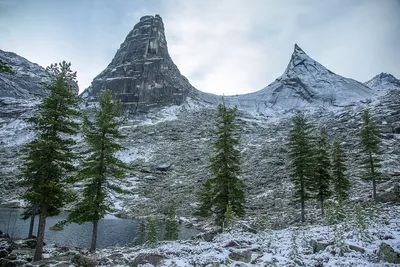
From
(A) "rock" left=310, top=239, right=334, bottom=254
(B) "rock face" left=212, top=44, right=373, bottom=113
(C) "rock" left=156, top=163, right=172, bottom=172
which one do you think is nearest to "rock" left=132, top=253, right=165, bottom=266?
→ (A) "rock" left=310, top=239, right=334, bottom=254

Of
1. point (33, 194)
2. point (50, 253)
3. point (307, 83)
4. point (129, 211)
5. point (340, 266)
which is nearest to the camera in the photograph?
point (340, 266)

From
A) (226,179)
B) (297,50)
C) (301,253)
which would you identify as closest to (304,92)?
(297,50)

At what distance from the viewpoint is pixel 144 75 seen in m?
167

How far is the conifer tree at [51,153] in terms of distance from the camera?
596 inches

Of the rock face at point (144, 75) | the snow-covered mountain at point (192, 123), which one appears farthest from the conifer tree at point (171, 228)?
the rock face at point (144, 75)

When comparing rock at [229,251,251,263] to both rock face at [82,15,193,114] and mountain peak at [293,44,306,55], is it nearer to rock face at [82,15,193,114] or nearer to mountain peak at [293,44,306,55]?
rock face at [82,15,193,114]

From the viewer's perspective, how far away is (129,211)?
204 feet

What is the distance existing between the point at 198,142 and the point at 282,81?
96.8m

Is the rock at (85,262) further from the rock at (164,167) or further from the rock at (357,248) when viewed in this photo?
the rock at (164,167)

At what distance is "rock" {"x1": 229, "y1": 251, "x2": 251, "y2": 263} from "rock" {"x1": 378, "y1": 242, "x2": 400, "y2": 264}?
14.7ft

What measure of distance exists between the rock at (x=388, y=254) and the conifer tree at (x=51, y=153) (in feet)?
55.1

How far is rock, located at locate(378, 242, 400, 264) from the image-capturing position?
23.5 ft

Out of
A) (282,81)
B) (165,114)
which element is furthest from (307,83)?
(165,114)

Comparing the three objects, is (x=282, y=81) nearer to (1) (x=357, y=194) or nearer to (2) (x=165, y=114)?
(2) (x=165, y=114)
